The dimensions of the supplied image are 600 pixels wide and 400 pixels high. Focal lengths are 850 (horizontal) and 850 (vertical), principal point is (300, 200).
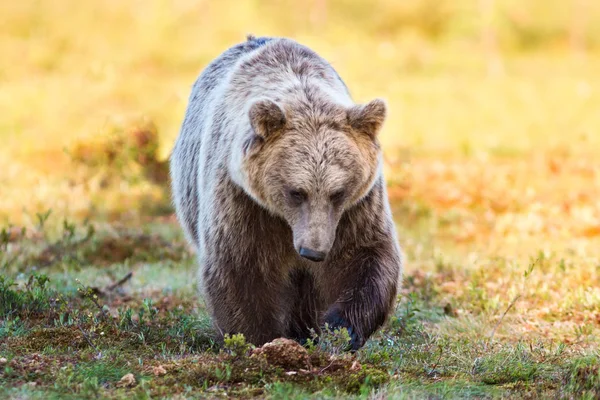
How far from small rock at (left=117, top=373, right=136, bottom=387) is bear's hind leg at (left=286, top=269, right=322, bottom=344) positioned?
174cm

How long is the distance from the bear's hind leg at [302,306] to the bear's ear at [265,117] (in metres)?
1.27

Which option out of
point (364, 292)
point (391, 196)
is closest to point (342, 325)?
point (364, 292)

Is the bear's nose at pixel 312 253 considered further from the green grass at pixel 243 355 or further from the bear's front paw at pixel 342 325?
the bear's front paw at pixel 342 325

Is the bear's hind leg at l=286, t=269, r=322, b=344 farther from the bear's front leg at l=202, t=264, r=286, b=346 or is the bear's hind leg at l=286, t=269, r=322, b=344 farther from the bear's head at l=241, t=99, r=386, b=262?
the bear's head at l=241, t=99, r=386, b=262

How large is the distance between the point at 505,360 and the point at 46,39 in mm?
20884

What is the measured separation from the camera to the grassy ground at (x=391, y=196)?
4547 mm

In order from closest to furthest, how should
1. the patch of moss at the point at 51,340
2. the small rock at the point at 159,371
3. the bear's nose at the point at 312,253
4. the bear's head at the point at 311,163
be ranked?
1. the small rock at the point at 159,371
2. the bear's nose at the point at 312,253
3. the bear's head at the point at 311,163
4. the patch of moss at the point at 51,340

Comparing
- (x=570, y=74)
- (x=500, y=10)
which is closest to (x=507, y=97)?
(x=570, y=74)

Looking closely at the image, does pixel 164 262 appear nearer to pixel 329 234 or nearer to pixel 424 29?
pixel 329 234

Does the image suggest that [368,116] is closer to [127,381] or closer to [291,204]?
[291,204]

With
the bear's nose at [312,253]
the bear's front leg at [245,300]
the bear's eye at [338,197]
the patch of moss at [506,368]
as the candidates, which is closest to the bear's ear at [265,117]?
the bear's eye at [338,197]

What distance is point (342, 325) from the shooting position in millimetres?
5176

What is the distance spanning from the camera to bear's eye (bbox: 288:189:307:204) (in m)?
4.84

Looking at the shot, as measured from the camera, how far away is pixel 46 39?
23438mm
